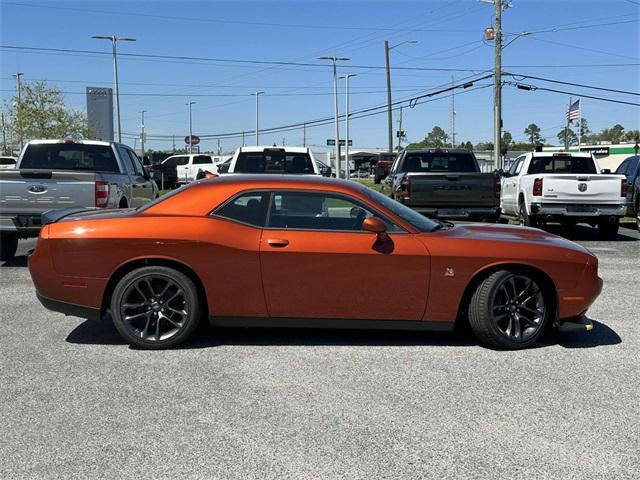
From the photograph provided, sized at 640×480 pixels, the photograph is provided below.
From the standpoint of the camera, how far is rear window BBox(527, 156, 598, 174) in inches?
575

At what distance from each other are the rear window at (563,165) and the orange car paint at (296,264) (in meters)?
9.80

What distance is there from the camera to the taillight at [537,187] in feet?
42.3

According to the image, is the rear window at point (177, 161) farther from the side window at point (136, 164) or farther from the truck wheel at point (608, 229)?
the truck wheel at point (608, 229)

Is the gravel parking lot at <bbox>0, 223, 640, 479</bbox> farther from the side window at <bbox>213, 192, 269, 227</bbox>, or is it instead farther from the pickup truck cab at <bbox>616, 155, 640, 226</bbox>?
the pickup truck cab at <bbox>616, 155, 640, 226</bbox>

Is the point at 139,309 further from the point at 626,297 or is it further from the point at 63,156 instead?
the point at 63,156

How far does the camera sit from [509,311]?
5.36 m

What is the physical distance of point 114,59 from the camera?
39750mm

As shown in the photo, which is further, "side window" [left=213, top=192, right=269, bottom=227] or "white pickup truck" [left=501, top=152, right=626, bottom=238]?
"white pickup truck" [left=501, top=152, right=626, bottom=238]

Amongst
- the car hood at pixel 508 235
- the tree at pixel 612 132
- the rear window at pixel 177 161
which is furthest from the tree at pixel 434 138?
the car hood at pixel 508 235

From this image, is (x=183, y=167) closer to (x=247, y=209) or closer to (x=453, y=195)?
(x=453, y=195)

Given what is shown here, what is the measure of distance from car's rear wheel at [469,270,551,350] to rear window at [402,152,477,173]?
29.6 ft

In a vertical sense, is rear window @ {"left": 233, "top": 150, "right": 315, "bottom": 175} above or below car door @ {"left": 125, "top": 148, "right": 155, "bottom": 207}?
above

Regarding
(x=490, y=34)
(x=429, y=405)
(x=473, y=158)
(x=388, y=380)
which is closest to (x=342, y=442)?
(x=429, y=405)

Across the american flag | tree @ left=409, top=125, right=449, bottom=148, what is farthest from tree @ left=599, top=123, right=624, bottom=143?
the american flag
